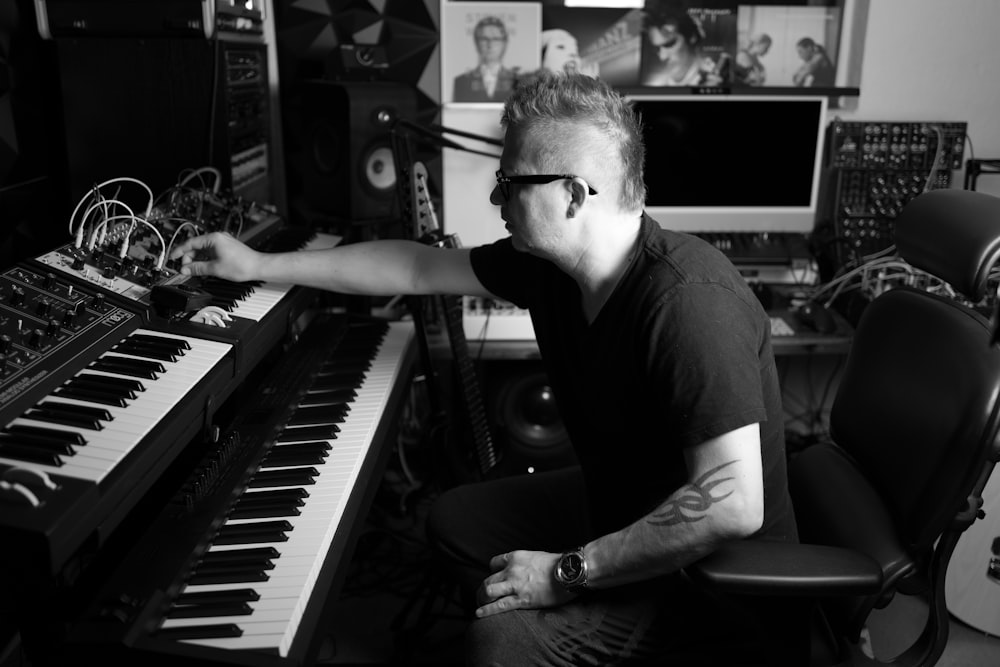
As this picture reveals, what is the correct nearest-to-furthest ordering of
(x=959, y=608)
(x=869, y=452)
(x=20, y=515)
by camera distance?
(x=20, y=515), (x=869, y=452), (x=959, y=608)

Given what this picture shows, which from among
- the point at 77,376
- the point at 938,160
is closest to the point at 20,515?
the point at 77,376

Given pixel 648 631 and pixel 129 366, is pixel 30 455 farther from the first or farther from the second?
pixel 648 631

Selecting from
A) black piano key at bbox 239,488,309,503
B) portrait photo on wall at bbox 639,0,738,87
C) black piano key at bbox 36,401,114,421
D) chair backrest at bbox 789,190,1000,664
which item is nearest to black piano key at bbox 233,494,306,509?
black piano key at bbox 239,488,309,503

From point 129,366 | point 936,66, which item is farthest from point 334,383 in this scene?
point 936,66

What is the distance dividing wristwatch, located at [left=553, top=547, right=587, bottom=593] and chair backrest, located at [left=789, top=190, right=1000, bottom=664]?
0.45 meters

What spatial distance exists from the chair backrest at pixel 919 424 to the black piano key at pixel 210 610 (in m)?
0.98

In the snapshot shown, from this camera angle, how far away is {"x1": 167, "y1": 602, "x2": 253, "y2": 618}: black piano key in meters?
1.36

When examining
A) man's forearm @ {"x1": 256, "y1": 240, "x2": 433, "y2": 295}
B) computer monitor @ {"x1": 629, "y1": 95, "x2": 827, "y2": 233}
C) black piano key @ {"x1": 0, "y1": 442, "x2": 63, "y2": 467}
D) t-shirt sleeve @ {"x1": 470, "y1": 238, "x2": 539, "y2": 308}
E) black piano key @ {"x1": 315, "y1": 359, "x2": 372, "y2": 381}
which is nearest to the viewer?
black piano key @ {"x1": 0, "y1": 442, "x2": 63, "y2": 467}

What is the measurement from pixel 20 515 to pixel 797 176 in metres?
2.68

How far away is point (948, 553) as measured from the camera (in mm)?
1509

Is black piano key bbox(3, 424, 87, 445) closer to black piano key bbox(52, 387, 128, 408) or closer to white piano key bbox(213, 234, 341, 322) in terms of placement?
black piano key bbox(52, 387, 128, 408)

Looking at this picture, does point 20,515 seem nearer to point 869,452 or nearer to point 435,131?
point 869,452

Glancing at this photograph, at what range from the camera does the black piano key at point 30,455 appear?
1227 millimetres

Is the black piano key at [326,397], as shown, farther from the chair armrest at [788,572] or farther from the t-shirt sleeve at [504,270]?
the chair armrest at [788,572]
